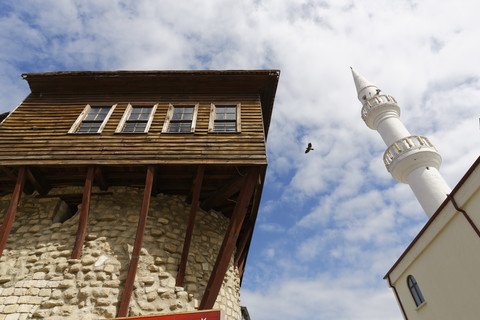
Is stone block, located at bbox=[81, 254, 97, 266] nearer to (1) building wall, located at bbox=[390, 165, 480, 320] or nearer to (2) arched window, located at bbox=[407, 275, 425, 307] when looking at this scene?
(1) building wall, located at bbox=[390, 165, 480, 320]

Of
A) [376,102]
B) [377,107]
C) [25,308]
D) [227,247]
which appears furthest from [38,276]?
[376,102]

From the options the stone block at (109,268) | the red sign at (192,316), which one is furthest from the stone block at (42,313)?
the red sign at (192,316)

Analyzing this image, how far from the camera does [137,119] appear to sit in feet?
28.7

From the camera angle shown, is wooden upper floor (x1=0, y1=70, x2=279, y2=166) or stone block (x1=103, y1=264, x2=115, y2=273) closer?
stone block (x1=103, y1=264, x2=115, y2=273)

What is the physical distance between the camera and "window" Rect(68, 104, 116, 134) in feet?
27.5

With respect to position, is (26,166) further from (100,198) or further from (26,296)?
(26,296)

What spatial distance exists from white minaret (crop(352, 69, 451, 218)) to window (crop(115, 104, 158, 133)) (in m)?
11.8

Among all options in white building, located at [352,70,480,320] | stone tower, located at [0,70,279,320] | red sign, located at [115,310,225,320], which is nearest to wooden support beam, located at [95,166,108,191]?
stone tower, located at [0,70,279,320]

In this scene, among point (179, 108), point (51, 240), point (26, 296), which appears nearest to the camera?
point (26, 296)

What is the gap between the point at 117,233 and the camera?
6859 mm

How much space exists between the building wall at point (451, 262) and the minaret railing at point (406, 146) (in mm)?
6260

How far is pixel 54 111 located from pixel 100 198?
3372mm

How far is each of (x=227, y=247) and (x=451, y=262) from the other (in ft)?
20.0

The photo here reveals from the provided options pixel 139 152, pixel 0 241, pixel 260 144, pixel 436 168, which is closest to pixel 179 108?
pixel 139 152
